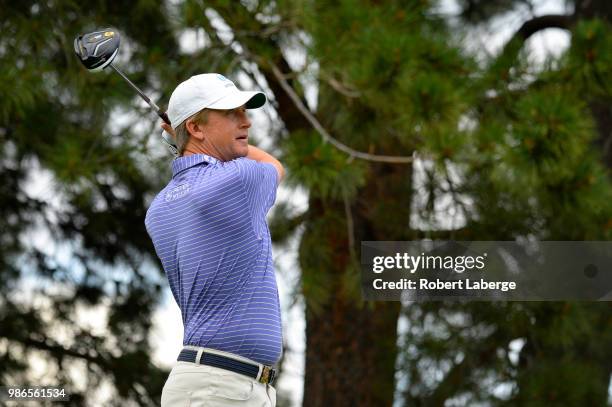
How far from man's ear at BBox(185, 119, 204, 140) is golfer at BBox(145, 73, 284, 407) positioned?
0.04 m

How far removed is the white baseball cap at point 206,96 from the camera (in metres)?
2.43

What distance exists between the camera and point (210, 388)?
7.63ft

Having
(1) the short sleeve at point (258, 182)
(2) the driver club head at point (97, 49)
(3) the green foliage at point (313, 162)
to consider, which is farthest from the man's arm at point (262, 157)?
(3) the green foliage at point (313, 162)

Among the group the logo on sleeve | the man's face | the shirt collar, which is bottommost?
the logo on sleeve

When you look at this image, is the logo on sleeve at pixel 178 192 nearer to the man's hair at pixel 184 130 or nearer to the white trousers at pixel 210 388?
the man's hair at pixel 184 130

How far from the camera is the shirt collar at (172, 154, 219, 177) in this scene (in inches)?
95.7

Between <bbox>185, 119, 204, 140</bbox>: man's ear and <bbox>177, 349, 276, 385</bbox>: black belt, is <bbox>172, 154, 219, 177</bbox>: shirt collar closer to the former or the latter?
<bbox>185, 119, 204, 140</bbox>: man's ear

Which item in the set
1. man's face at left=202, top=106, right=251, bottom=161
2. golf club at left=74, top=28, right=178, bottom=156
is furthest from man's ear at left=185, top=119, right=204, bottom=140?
golf club at left=74, top=28, right=178, bottom=156

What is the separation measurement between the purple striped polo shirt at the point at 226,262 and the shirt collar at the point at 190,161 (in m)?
0.03

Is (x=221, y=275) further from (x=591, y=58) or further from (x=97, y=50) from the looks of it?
(x=591, y=58)

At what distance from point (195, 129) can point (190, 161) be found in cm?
8

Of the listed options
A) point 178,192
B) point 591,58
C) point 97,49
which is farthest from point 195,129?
point 591,58

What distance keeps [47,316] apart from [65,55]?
1892mm

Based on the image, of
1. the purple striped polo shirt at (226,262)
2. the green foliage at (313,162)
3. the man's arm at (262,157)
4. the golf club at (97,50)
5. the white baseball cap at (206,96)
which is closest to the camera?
the purple striped polo shirt at (226,262)
